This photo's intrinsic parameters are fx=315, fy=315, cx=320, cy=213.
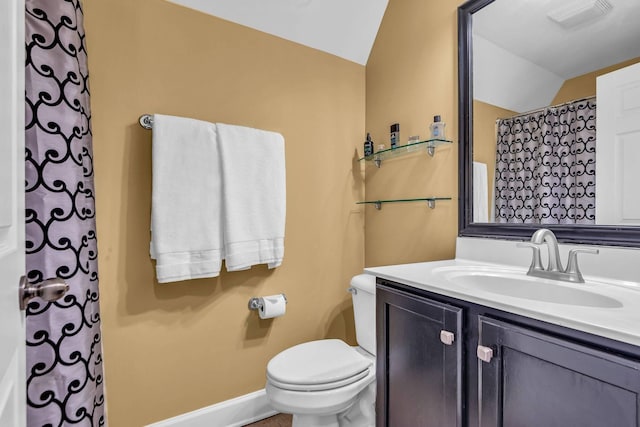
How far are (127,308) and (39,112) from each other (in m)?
1.00

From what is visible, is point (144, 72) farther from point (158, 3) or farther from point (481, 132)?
point (481, 132)

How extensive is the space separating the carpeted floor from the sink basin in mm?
1195

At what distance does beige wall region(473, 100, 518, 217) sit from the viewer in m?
1.43

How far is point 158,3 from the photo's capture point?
1.49m

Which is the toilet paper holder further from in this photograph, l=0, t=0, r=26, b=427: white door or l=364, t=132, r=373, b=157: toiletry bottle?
l=0, t=0, r=26, b=427: white door

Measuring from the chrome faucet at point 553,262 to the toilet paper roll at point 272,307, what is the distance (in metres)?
1.15

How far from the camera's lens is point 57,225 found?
0.72 m

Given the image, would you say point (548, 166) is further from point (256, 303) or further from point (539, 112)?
point (256, 303)

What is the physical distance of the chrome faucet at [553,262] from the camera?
3.33ft

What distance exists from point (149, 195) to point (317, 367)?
1103 millimetres

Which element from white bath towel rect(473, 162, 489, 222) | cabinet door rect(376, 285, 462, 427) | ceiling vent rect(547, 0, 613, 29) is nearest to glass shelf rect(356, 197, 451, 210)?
white bath towel rect(473, 162, 489, 222)

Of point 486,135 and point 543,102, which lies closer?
point 543,102

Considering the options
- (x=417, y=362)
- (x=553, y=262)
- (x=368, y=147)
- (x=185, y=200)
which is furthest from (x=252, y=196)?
(x=553, y=262)

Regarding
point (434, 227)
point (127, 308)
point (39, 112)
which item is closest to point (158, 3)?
point (39, 112)
